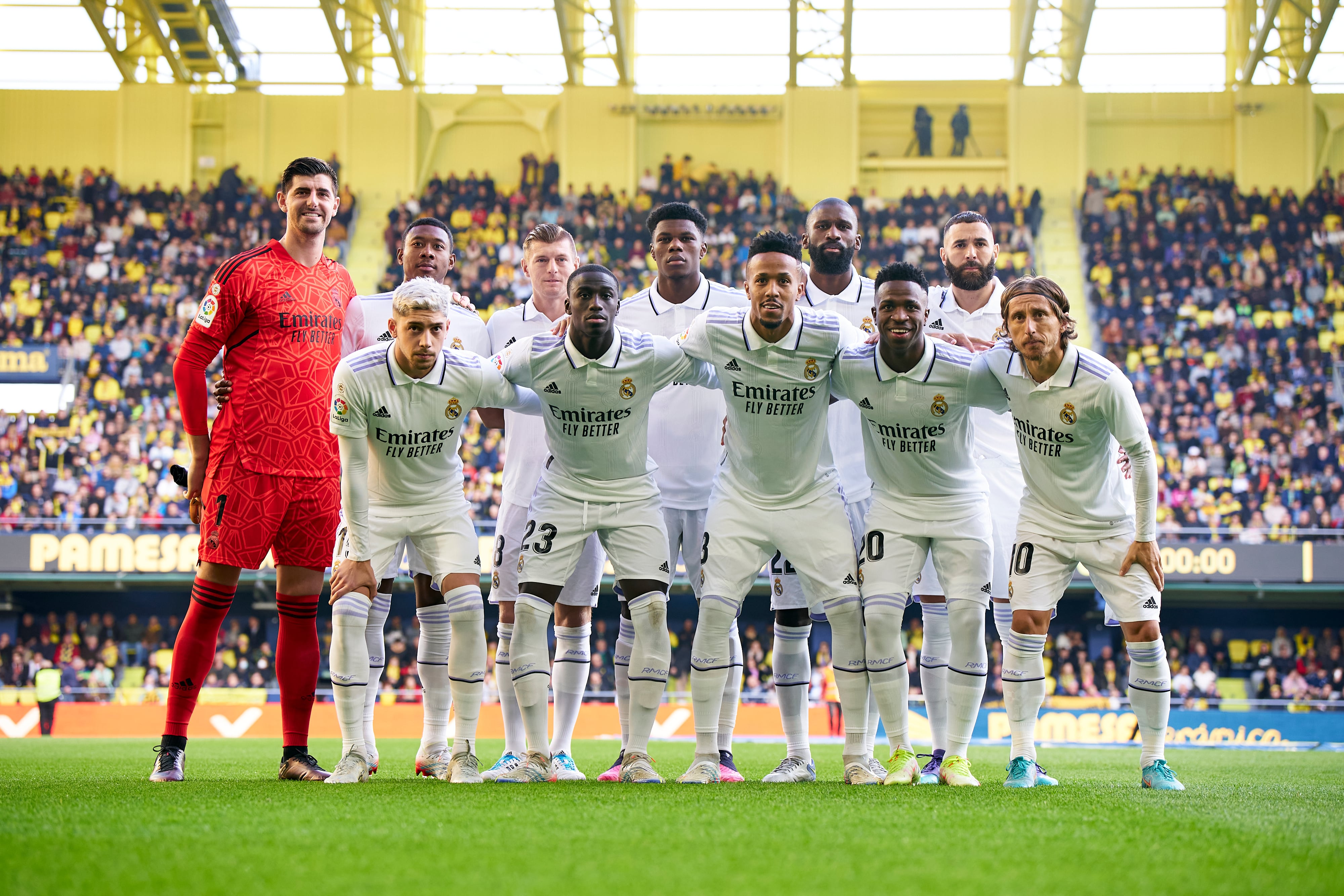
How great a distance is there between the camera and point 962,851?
360 centimetres

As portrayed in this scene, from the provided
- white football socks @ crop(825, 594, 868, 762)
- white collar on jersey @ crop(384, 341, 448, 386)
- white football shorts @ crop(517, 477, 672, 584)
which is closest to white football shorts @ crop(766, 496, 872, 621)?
white football socks @ crop(825, 594, 868, 762)

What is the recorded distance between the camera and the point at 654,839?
380cm

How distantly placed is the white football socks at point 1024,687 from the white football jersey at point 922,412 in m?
0.71

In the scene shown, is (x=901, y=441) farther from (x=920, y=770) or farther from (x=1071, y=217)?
(x=1071, y=217)

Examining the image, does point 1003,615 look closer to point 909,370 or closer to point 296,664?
point 909,370

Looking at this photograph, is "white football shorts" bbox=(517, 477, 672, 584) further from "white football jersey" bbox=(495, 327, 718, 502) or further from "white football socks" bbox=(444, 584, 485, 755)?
"white football socks" bbox=(444, 584, 485, 755)

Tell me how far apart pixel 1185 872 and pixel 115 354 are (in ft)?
82.9

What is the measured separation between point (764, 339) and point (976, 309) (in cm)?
202

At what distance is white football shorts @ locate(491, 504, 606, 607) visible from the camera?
665cm

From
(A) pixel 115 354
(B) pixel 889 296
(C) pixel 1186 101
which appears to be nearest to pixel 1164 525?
(C) pixel 1186 101

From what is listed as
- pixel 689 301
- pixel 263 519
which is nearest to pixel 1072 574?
pixel 689 301

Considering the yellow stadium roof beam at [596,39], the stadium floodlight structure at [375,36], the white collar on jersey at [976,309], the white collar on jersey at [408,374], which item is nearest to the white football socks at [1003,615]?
the white collar on jersey at [976,309]

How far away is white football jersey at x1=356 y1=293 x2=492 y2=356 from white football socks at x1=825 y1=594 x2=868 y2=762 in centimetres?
268

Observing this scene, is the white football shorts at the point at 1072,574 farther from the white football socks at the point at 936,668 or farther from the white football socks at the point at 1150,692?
the white football socks at the point at 936,668
